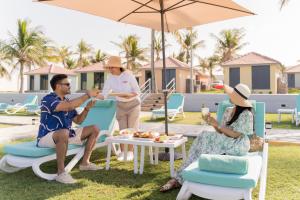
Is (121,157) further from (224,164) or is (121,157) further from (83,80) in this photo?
(83,80)

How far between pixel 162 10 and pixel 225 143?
2908mm

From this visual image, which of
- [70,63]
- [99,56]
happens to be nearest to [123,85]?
[99,56]

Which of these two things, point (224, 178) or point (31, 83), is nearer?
point (224, 178)

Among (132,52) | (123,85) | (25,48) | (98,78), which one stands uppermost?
(132,52)

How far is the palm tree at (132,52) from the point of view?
37469mm

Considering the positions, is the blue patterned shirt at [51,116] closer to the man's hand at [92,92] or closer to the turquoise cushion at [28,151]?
the turquoise cushion at [28,151]

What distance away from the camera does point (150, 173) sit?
4527mm

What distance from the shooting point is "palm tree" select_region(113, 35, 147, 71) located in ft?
123

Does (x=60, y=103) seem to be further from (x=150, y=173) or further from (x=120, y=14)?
(x=120, y=14)

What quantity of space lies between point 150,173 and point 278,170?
1.95m

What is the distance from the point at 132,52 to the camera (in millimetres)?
37438

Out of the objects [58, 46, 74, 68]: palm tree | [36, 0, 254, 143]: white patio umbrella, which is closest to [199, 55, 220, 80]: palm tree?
[58, 46, 74, 68]: palm tree

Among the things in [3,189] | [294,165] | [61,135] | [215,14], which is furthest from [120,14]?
[294,165]

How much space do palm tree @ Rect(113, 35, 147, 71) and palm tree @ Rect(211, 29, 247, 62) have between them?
412 inches
